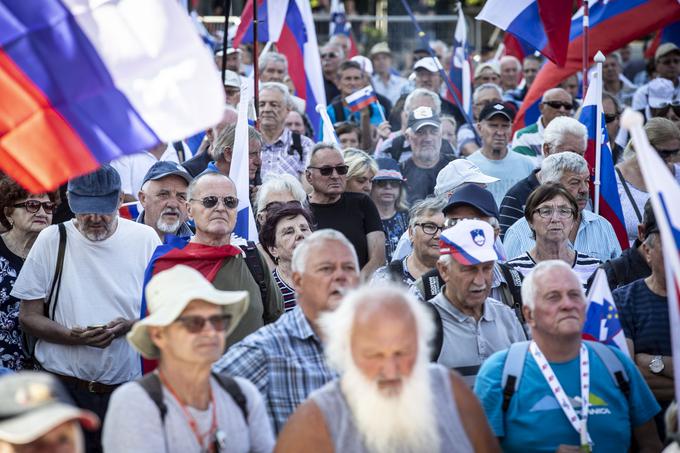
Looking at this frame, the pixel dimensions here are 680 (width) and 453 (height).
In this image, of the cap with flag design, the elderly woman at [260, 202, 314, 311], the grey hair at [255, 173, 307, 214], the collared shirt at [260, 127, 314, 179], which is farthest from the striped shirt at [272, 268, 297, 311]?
the collared shirt at [260, 127, 314, 179]

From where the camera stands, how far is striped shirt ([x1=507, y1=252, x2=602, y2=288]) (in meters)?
7.43

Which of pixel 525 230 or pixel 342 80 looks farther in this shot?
pixel 342 80

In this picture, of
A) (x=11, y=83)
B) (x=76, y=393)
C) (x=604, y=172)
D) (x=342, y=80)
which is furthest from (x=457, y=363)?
(x=342, y=80)

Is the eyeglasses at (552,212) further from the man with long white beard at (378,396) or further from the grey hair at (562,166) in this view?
the man with long white beard at (378,396)

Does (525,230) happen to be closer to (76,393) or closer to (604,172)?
(604,172)

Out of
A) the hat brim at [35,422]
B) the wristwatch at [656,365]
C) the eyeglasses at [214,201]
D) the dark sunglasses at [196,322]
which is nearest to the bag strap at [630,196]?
the wristwatch at [656,365]

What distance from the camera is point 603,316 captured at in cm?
624

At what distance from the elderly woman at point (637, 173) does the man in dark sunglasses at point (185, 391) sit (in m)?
4.86

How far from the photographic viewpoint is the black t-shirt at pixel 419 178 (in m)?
10.1

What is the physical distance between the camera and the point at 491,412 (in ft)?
18.2

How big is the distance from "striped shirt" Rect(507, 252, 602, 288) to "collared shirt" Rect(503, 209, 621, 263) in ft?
1.28

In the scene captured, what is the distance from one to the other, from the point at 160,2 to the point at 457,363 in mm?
2289

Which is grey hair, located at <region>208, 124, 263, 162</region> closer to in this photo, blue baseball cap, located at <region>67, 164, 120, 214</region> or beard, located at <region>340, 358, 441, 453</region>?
blue baseball cap, located at <region>67, 164, 120, 214</region>

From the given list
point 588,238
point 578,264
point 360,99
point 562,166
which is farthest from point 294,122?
point 578,264
